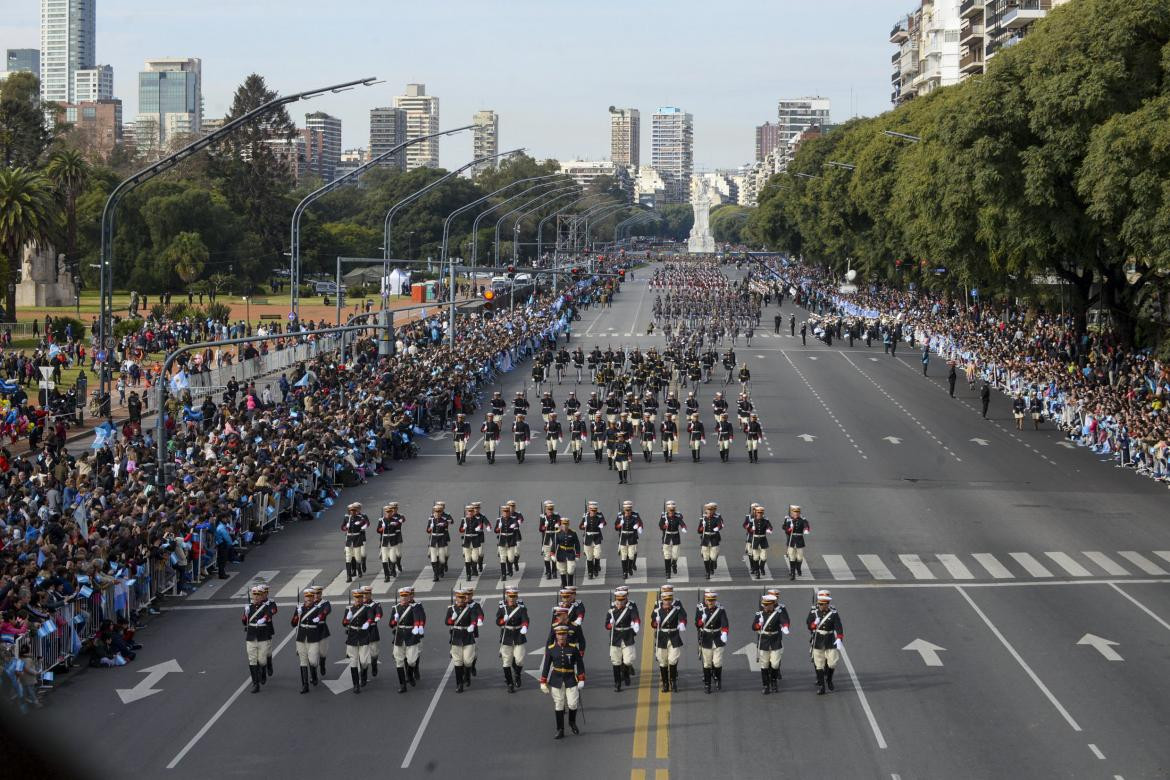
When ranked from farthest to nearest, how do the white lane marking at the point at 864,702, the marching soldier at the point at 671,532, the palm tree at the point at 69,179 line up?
the palm tree at the point at 69,179 < the marching soldier at the point at 671,532 < the white lane marking at the point at 864,702

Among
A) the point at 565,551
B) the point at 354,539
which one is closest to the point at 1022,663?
the point at 565,551

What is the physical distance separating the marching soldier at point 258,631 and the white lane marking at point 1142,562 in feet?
53.6

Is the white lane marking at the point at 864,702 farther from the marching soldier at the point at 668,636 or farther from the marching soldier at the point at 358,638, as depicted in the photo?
the marching soldier at the point at 358,638

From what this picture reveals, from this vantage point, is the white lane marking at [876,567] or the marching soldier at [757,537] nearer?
the marching soldier at [757,537]

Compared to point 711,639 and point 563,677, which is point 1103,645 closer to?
→ point 711,639

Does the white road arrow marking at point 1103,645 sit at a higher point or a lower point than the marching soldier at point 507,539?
lower

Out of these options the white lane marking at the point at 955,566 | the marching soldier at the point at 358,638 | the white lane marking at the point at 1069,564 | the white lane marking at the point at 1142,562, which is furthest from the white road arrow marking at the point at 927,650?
the marching soldier at the point at 358,638

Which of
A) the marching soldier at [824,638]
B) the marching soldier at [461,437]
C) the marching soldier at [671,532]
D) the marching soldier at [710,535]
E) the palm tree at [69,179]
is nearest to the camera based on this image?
the marching soldier at [824,638]

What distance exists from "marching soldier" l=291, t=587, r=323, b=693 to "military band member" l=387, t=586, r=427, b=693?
101 cm

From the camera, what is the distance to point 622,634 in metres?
19.0

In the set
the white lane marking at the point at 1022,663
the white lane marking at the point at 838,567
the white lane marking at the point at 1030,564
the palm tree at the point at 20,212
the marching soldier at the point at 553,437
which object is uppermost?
the palm tree at the point at 20,212

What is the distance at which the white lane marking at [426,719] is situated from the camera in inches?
648

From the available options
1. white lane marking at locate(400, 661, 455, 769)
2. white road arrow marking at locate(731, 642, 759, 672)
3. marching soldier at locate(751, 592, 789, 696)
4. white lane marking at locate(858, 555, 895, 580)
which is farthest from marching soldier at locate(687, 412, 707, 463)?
marching soldier at locate(751, 592, 789, 696)

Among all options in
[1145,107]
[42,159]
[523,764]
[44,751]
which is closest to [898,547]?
[523,764]
